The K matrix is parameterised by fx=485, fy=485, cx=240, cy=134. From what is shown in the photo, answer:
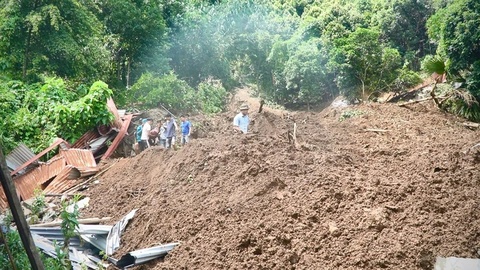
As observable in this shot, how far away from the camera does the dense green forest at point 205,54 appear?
14.2 m

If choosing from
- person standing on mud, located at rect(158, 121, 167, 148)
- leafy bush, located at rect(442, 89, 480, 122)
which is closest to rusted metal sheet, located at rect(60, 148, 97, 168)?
person standing on mud, located at rect(158, 121, 167, 148)

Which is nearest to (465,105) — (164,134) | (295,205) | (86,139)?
(164,134)

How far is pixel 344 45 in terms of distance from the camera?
2378 cm

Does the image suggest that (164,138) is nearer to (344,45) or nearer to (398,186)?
(398,186)

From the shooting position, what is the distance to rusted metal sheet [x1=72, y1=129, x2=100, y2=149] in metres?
12.9

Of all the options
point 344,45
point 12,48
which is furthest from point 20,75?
point 344,45

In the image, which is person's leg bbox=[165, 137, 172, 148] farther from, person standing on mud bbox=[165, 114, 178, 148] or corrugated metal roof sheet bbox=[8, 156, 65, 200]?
corrugated metal roof sheet bbox=[8, 156, 65, 200]

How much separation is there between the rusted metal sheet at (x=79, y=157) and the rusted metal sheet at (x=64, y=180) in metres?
0.38

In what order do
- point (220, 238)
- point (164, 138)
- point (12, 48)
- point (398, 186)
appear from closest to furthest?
point (220, 238), point (398, 186), point (164, 138), point (12, 48)

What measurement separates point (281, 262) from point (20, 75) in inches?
583

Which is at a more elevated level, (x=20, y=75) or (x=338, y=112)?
(x=20, y=75)

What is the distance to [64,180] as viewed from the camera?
1067 cm

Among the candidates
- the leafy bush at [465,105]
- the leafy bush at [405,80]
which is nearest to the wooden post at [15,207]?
the leafy bush at [465,105]

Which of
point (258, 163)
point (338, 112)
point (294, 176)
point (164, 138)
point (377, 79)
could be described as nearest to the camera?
point (294, 176)
